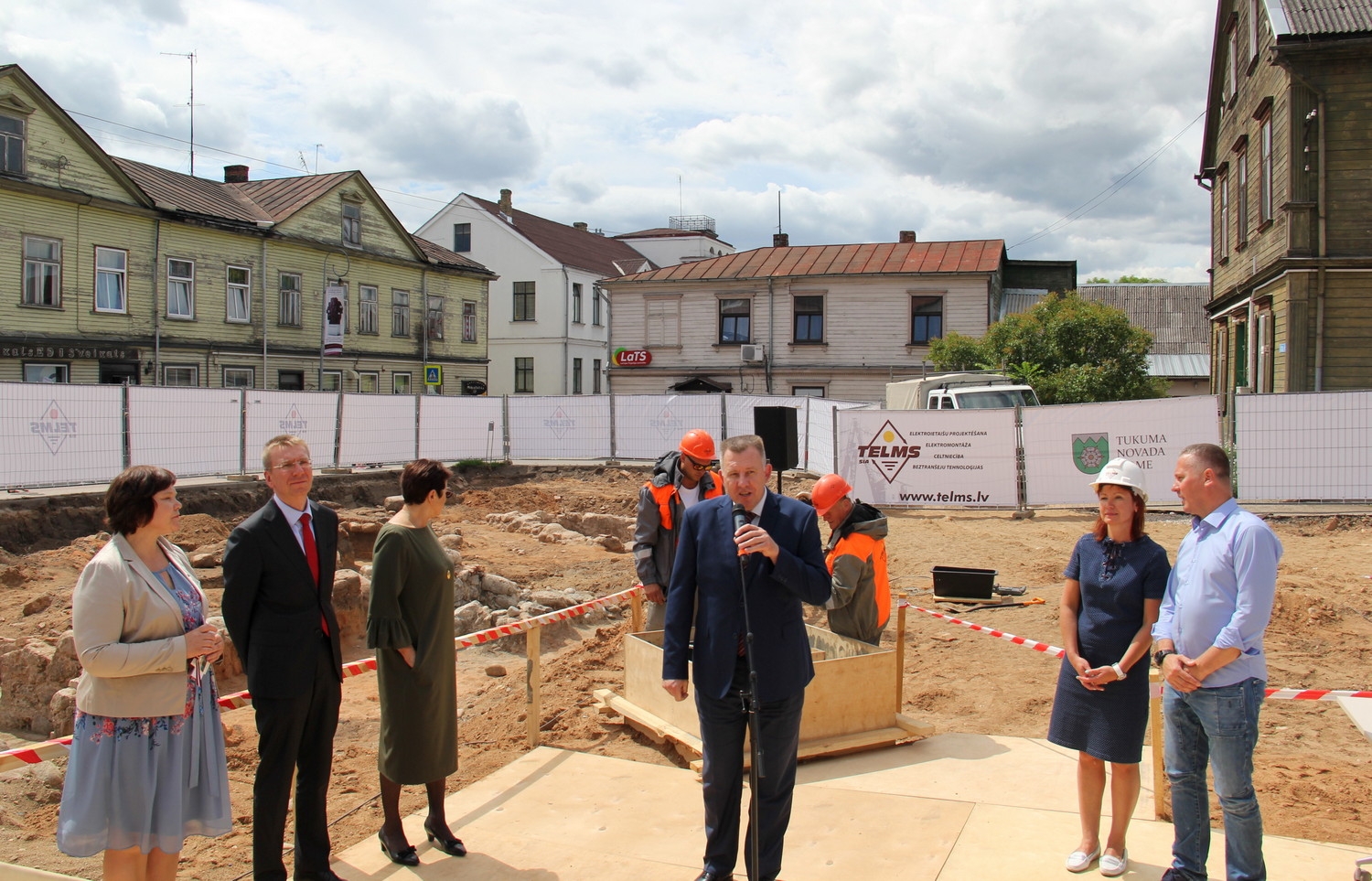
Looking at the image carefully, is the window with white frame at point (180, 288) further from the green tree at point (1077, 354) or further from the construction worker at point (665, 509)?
the construction worker at point (665, 509)

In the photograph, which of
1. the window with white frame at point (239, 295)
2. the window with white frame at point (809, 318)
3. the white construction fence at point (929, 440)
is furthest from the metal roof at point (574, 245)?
the white construction fence at point (929, 440)

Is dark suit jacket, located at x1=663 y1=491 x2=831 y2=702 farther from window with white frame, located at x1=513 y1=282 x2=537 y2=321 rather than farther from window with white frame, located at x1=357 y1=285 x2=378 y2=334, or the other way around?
window with white frame, located at x1=513 y1=282 x2=537 y2=321

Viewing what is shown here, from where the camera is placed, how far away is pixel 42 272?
25.6 m

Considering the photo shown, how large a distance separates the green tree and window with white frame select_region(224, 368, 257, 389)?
2268 centimetres

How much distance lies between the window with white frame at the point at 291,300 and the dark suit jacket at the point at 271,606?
3067 centimetres

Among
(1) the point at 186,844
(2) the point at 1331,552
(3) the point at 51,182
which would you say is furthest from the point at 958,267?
(1) the point at 186,844

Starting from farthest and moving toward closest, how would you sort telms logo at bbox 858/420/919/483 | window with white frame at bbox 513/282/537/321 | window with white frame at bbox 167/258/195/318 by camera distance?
window with white frame at bbox 513/282/537/321 < window with white frame at bbox 167/258/195/318 < telms logo at bbox 858/420/919/483

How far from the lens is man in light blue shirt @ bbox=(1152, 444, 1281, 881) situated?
3.75 metres

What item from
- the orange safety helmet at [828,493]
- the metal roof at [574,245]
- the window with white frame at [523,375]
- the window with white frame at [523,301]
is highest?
the metal roof at [574,245]

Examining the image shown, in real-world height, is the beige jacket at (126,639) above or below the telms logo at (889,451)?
below

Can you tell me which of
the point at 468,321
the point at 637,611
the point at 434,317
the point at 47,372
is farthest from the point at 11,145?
the point at 637,611

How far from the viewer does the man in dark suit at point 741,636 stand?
4000mm

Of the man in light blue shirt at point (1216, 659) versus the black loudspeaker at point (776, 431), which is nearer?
the man in light blue shirt at point (1216, 659)

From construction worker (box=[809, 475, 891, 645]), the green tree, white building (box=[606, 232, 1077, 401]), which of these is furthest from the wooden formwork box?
white building (box=[606, 232, 1077, 401])
